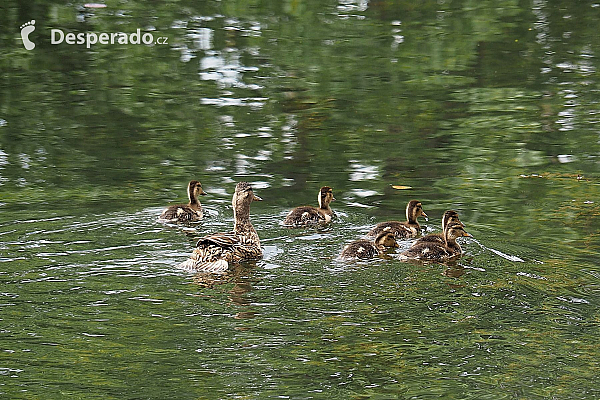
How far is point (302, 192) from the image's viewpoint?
30.9 ft

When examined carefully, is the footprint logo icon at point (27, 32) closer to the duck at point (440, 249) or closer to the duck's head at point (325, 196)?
the duck's head at point (325, 196)

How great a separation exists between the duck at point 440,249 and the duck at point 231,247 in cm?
116

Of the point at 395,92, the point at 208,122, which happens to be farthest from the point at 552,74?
the point at 208,122

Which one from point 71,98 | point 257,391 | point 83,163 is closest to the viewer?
point 257,391

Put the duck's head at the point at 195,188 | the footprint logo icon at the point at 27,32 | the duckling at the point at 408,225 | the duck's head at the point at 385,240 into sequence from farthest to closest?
the footprint logo icon at the point at 27,32 < the duck's head at the point at 195,188 < the duckling at the point at 408,225 < the duck's head at the point at 385,240

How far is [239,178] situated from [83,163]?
1.81m

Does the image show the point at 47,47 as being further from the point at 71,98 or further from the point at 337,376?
the point at 337,376

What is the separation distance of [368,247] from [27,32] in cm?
1148

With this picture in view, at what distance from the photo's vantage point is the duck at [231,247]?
23.4 feet

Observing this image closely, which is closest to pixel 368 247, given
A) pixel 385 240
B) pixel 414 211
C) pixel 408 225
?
pixel 385 240

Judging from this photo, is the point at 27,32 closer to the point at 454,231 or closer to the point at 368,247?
the point at 368,247

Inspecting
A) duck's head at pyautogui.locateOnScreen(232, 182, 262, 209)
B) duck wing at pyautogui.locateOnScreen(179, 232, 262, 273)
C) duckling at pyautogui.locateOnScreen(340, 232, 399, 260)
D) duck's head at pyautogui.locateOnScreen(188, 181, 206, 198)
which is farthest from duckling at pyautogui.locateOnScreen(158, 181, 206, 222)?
duckling at pyautogui.locateOnScreen(340, 232, 399, 260)

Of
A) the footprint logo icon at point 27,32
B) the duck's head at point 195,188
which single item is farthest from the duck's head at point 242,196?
the footprint logo icon at point 27,32

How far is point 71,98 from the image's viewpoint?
13.3 m
